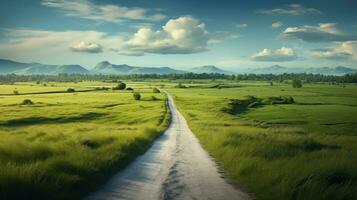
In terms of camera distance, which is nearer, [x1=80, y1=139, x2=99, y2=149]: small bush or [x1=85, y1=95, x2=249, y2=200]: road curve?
[x1=85, y1=95, x2=249, y2=200]: road curve

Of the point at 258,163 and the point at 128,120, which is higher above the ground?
the point at 258,163

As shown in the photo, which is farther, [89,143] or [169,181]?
[89,143]

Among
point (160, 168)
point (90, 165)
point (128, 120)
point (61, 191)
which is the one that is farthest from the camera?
point (128, 120)

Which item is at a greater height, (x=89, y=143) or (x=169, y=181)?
(x=89, y=143)

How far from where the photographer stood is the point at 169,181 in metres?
16.7

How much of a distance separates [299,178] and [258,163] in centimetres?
407

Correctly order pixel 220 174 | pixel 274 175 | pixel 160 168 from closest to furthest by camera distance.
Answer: pixel 274 175, pixel 220 174, pixel 160 168

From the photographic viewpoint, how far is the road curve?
14.3 m

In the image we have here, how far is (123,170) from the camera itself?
A: 761 inches

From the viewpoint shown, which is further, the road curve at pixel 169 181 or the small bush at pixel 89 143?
the small bush at pixel 89 143

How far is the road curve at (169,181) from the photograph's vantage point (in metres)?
14.3

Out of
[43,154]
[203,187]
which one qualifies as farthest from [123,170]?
[203,187]

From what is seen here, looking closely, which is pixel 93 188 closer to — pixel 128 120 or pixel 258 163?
pixel 258 163

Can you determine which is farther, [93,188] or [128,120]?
[128,120]
